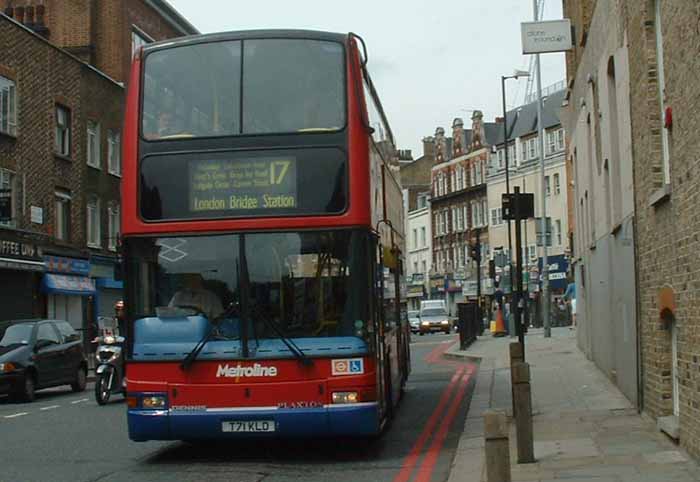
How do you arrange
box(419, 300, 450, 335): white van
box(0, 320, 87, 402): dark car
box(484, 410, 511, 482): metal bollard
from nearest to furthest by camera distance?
box(484, 410, 511, 482): metal bollard → box(0, 320, 87, 402): dark car → box(419, 300, 450, 335): white van

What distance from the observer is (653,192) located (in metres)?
11.4

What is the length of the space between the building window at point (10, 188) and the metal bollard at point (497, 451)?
2634 cm

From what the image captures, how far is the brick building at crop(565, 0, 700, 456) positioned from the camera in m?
9.27

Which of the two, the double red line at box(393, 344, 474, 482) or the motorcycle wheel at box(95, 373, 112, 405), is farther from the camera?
the motorcycle wheel at box(95, 373, 112, 405)

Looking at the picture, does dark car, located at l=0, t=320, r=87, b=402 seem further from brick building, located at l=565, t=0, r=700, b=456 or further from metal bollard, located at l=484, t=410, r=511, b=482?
metal bollard, located at l=484, t=410, r=511, b=482

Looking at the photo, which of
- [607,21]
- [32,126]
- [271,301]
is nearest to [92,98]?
[32,126]

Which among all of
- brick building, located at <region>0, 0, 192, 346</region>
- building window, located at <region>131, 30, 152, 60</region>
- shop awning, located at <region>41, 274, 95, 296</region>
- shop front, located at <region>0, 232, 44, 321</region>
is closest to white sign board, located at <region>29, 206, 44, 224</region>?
brick building, located at <region>0, 0, 192, 346</region>

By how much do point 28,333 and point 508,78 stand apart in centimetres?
4047

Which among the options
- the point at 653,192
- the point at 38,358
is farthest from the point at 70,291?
Result: the point at 653,192

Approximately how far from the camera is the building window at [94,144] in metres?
39.6

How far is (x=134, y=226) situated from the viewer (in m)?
11.0

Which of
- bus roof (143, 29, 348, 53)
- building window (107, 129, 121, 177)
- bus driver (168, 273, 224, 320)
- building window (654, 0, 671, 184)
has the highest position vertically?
building window (107, 129, 121, 177)

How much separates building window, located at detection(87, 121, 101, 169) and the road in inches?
918

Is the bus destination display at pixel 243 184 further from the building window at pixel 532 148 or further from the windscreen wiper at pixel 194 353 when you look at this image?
the building window at pixel 532 148
